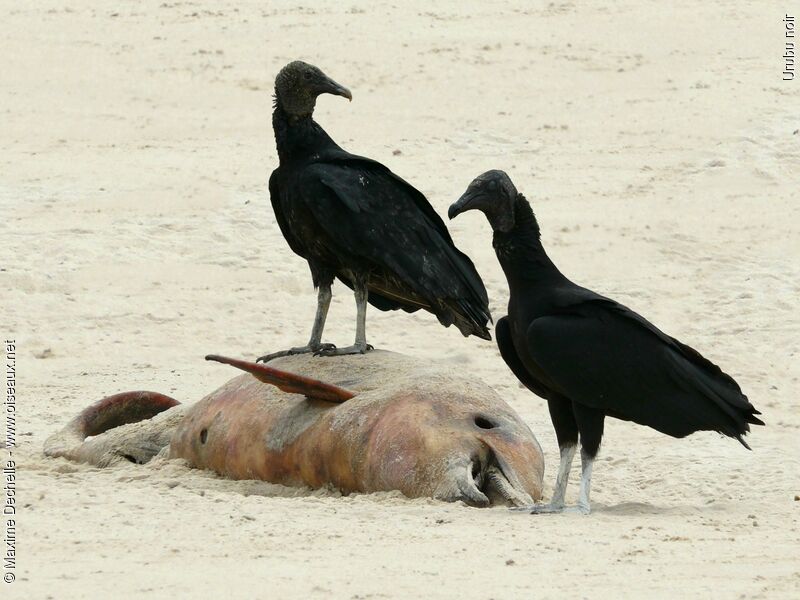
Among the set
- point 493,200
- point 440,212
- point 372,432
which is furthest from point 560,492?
point 440,212

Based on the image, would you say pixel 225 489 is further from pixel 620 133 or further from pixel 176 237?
pixel 620 133

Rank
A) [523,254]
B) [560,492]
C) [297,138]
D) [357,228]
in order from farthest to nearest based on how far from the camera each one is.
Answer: [297,138]
[357,228]
[523,254]
[560,492]

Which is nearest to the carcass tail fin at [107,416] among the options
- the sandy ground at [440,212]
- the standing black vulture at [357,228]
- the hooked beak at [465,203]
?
the sandy ground at [440,212]

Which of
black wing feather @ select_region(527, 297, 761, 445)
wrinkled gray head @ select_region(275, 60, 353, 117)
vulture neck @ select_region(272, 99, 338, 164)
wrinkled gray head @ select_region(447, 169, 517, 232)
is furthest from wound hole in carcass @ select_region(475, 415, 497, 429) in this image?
wrinkled gray head @ select_region(275, 60, 353, 117)

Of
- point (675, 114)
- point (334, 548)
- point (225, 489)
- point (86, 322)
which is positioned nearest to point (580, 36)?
point (675, 114)

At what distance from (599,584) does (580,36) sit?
36.1 ft

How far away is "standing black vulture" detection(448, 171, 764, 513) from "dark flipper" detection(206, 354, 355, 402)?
0.76 meters

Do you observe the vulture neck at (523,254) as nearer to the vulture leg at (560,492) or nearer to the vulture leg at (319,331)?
the vulture leg at (560,492)

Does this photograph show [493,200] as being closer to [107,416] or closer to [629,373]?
[629,373]

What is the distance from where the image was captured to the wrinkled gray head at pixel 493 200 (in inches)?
250

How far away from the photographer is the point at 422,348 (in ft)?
33.0

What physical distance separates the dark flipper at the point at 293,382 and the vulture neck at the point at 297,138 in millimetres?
1176

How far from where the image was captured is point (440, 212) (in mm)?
11719

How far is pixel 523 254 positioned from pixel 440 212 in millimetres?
5449
